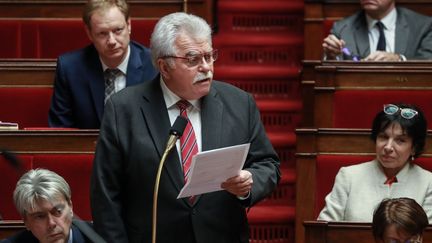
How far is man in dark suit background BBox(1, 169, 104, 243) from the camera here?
1365 mm

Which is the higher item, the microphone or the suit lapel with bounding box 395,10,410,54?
the suit lapel with bounding box 395,10,410,54

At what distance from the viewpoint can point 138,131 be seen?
1.32 metres

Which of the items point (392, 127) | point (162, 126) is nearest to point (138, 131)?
point (162, 126)

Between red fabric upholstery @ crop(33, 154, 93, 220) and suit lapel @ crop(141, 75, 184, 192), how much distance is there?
0.48 metres

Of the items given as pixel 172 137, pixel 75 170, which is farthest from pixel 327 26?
pixel 172 137

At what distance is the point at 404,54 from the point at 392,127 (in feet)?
2.10

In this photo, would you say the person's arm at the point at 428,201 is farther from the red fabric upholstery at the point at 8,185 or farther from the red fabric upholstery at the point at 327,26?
the red fabric upholstery at the point at 327,26

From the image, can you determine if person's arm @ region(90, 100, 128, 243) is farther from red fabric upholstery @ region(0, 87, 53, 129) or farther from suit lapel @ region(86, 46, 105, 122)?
red fabric upholstery @ region(0, 87, 53, 129)

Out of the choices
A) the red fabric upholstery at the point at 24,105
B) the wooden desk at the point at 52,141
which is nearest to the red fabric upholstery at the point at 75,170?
the wooden desk at the point at 52,141

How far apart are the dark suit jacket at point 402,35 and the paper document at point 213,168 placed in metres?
1.09

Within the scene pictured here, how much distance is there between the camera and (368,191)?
168 cm

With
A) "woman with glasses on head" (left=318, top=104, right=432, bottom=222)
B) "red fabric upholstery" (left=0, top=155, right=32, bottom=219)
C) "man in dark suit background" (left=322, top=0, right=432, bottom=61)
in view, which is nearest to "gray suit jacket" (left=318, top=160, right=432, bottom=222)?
"woman with glasses on head" (left=318, top=104, right=432, bottom=222)

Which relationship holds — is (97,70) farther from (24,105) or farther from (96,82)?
(24,105)

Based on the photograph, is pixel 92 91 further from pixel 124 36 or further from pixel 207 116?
pixel 207 116
